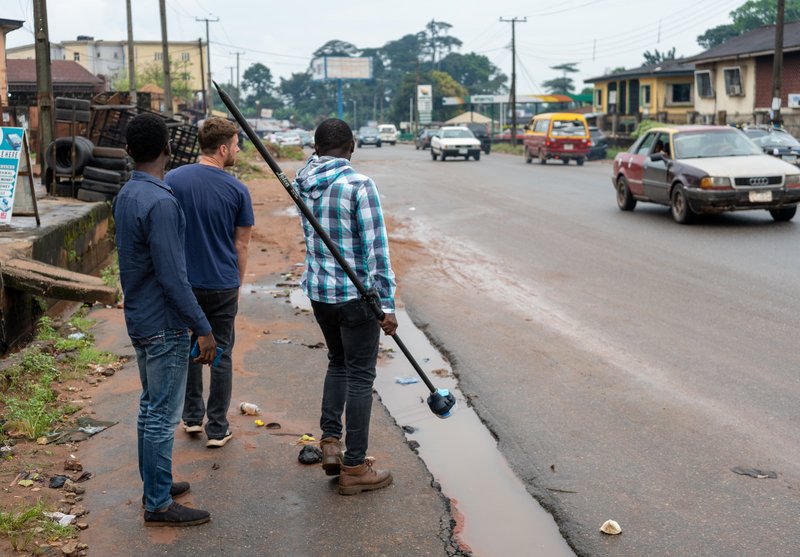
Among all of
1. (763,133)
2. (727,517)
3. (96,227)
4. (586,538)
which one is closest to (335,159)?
(586,538)

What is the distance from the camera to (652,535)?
446 centimetres

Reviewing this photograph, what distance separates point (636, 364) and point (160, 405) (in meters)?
4.20

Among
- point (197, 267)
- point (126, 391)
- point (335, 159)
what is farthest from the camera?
point (126, 391)

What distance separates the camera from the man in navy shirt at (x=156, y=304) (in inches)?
171

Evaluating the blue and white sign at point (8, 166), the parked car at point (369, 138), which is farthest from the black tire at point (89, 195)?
the parked car at point (369, 138)

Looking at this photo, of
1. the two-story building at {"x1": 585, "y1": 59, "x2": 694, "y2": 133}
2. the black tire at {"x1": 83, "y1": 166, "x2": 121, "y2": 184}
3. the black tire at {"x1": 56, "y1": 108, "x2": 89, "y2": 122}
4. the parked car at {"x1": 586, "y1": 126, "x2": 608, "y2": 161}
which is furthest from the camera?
the two-story building at {"x1": 585, "y1": 59, "x2": 694, "y2": 133}

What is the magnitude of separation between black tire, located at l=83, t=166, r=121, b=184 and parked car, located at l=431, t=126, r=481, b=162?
2749 centimetres

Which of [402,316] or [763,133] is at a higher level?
[763,133]

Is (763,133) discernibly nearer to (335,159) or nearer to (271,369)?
(271,369)

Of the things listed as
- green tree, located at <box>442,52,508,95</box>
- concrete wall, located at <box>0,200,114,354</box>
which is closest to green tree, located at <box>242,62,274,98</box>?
green tree, located at <box>442,52,508,95</box>

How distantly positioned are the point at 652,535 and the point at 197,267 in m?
2.79

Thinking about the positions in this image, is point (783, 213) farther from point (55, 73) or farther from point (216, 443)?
point (55, 73)

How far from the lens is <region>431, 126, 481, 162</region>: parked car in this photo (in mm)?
41938

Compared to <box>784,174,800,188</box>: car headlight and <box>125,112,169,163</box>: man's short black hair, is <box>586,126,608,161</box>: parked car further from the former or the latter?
<box>125,112,169,163</box>: man's short black hair
